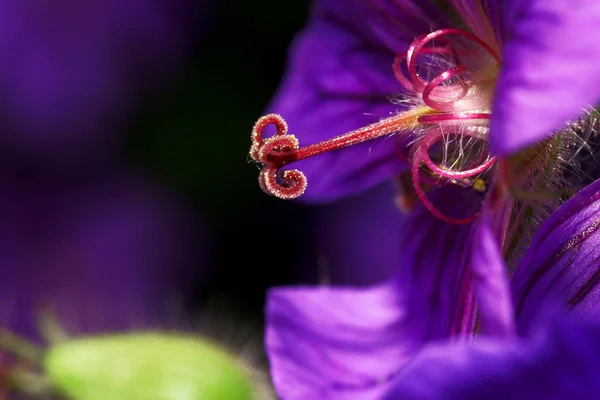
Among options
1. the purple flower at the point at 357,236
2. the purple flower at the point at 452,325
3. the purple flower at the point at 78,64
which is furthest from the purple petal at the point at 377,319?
the purple flower at the point at 78,64

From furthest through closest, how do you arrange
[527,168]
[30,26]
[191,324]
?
[30,26] < [191,324] < [527,168]

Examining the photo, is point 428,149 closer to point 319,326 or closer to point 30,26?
point 319,326

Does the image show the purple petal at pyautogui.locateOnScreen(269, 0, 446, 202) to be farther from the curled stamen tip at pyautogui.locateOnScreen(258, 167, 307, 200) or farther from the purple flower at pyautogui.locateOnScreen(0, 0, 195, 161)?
the purple flower at pyautogui.locateOnScreen(0, 0, 195, 161)

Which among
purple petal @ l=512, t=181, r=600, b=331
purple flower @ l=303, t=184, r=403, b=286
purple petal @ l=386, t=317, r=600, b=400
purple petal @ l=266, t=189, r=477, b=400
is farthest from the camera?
purple flower @ l=303, t=184, r=403, b=286

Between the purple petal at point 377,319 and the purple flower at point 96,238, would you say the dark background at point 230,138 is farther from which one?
the purple petal at point 377,319

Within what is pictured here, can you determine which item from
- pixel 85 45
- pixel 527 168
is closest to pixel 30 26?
pixel 85 45

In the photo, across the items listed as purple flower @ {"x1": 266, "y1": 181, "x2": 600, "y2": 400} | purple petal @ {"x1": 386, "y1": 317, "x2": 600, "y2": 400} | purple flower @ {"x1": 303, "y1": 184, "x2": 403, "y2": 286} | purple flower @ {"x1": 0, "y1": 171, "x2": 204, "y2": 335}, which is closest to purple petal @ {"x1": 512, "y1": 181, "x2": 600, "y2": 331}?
purple flower @ {"x1": 266, "y1": 181, "x2": 600, "y2": 400}

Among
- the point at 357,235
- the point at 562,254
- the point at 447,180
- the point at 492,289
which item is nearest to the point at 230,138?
the point at 357,235
